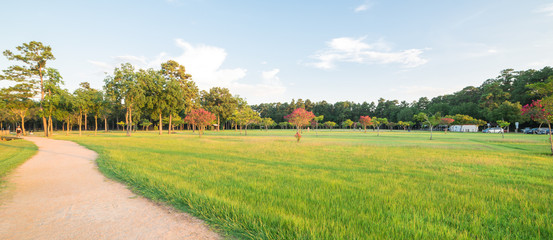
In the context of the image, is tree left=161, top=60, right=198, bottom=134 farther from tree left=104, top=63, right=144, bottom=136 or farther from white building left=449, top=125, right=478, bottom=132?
white building left=449, top=125, right=478, bottom=132

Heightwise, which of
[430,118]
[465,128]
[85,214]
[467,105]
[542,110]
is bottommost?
[465,128]

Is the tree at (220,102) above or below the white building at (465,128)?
above

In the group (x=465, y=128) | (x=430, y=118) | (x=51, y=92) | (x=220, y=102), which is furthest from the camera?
(x=220, y=102)

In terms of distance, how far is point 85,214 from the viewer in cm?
378

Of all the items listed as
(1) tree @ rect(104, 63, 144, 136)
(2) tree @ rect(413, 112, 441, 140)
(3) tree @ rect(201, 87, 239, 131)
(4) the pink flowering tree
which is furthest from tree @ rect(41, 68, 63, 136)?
(2) tree @ rect(413, 112, 441, 140)

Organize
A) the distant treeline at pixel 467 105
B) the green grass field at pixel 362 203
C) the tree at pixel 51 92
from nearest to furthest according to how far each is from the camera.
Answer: the green grass field at pixel 362 203 → the tree at pixel 51 92 → the distant treeline at pixel 467 105

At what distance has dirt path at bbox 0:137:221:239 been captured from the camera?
303 cm

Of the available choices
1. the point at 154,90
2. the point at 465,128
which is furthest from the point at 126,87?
the point at 465,128

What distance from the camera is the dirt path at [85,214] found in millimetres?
3025

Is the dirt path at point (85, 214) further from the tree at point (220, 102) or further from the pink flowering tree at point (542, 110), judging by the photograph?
the tree at point (220, 102)

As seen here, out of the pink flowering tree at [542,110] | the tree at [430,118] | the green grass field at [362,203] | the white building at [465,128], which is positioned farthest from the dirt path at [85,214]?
the white building at [465,128]

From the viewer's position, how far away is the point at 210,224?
→ 3297 mm

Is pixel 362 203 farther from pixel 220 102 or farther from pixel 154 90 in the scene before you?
pixel 220 102

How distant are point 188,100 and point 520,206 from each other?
51.3 metres
